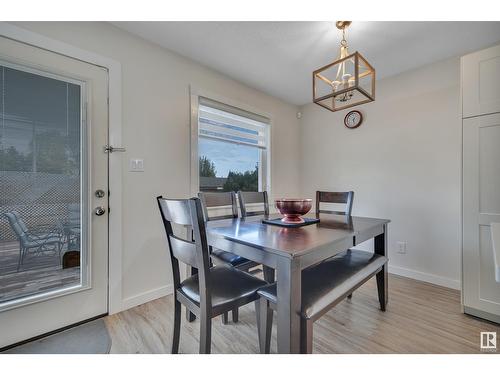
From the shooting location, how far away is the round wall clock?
Result: 295 cm

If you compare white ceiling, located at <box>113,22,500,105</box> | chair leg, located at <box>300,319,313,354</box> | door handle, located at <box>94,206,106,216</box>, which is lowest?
chair leg, located at <box>300,319,313,354</box>

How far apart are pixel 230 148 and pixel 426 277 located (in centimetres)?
265

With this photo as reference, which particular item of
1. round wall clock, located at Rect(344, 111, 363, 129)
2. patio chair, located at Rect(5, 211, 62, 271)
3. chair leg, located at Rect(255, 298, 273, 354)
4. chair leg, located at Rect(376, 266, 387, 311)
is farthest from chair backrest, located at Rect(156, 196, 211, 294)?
round wall clock, located at Rect(344, 111, 363, 129)

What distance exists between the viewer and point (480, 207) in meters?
1.72

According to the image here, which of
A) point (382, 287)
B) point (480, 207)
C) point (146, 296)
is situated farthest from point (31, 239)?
point (480, 207)

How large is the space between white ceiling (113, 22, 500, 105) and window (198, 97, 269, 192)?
0.50 m

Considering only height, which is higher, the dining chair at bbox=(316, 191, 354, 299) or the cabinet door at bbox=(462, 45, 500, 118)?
the cabinet door at bbox=(462, 45, 500, 118)

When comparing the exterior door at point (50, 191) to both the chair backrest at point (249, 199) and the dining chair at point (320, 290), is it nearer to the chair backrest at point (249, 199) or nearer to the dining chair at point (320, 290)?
the chair backrest at point (249, 199)

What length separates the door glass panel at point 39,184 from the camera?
1.43 metres

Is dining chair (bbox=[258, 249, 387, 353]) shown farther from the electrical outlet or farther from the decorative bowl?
the electrical outlet

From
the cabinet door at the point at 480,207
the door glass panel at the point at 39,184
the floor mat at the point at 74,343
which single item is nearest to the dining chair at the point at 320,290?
the cabinet door at the point at 480,207

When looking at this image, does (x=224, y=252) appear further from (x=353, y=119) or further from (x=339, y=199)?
(x=353, y=119)
